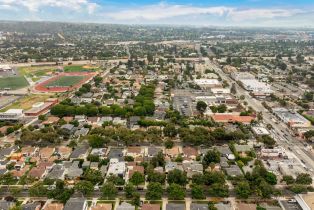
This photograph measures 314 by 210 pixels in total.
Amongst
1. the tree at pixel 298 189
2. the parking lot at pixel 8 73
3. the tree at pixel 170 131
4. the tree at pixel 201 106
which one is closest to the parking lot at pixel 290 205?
the tree at pixel 298 189

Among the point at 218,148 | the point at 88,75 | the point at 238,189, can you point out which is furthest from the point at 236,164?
the point at 88,75

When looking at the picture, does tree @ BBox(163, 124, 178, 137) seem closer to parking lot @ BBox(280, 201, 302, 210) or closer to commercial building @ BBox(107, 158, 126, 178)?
commercial building @ BBox(107, 158, 126, 178)

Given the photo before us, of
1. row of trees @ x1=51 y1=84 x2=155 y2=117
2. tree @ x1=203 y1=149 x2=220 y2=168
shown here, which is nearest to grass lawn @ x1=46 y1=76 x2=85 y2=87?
row of trees @ x1=51 y1=84 x2=155 y2=117

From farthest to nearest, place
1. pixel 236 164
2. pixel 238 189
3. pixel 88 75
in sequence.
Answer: pixel 88 75
pixel 236 164
pixel 238 189

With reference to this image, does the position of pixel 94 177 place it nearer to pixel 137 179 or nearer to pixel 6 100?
pixel 137 179

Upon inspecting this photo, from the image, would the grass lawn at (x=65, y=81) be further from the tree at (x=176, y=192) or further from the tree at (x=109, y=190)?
the tree at (x=176, y=192)

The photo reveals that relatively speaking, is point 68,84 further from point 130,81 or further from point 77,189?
point 77,189

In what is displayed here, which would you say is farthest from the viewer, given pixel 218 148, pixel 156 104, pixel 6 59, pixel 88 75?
pixel 6 59
